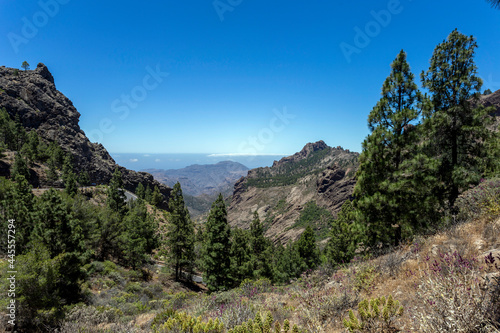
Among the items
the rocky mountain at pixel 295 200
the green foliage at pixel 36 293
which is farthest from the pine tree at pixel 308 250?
the rocky mountain at pixel 295 200

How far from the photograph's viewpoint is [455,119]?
11.0m

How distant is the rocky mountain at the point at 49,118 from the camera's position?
94.8 meters

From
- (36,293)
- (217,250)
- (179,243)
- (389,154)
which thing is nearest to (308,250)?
(217,250)

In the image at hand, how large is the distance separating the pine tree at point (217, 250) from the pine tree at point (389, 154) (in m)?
12.8

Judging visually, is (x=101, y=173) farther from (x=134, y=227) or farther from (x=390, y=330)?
(x=390, y=330)

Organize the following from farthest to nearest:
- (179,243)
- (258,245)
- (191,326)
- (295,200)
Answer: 1. (295,200)
2. (258,245)
3. (179,243)
4. (191,326)

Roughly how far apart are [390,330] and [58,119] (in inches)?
5661

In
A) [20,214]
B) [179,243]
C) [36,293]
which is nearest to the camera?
[36,293]

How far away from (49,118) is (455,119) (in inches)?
5647

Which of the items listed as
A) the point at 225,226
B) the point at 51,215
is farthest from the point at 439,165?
the point at 51,215

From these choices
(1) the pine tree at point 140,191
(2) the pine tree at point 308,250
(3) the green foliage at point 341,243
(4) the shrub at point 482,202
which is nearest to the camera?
(4) the shrub at point 482,202

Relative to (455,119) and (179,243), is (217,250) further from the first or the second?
(455,119)

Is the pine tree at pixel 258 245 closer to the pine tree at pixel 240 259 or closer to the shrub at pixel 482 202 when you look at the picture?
the pine tree at pixel 240 259

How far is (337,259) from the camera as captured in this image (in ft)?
80.1
